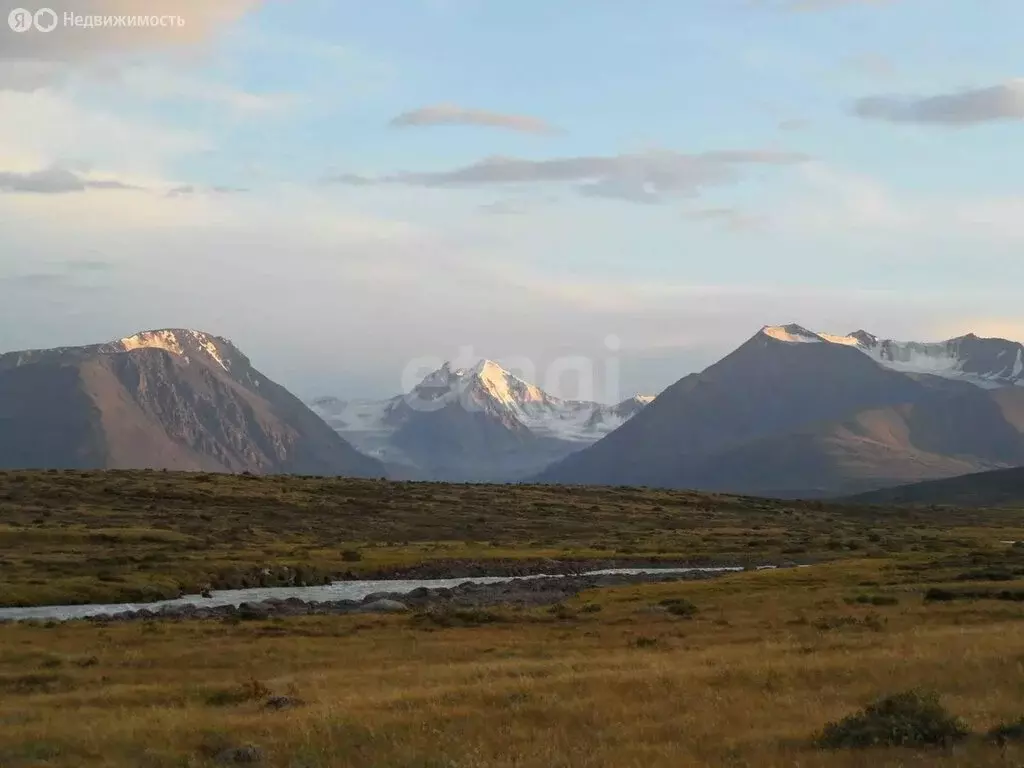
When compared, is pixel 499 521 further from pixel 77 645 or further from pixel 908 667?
pixel 908 667

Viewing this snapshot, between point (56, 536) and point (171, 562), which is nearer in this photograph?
point (171, 562)

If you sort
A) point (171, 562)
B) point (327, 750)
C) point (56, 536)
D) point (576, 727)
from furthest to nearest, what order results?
1. point (56, 536)
2. point (171, 562)
3. point (576, 727)
4. point (327, 750)

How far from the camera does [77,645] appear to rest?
47.1 metres

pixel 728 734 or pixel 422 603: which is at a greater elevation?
pixel 728 734

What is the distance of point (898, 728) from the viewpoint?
22.1 metres

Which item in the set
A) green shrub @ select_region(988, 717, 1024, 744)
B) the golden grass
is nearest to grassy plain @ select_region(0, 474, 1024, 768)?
the golden grass

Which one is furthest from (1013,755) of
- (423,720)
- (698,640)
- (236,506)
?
(236,506)

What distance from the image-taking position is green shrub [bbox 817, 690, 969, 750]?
72.0ft

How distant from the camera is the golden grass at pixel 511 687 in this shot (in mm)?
22922

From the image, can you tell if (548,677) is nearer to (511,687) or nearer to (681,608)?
(511,687)

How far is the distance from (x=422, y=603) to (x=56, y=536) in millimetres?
47854

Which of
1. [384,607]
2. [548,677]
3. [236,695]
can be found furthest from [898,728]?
[384,607]

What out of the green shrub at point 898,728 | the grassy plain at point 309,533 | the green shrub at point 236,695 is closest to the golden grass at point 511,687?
the green shrub at point 236,695

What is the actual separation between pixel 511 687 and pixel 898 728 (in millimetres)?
11525
